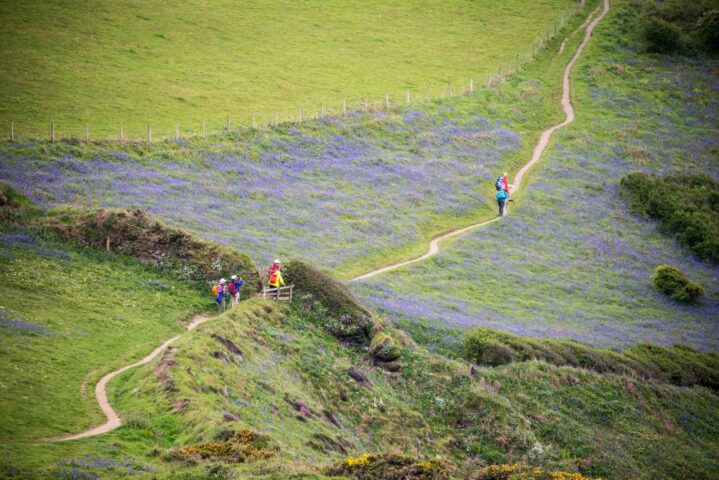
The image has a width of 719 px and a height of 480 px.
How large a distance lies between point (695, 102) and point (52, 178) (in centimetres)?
7879

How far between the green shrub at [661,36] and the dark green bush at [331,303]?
87.6 meters

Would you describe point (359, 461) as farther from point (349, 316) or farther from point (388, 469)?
point (349, 316)

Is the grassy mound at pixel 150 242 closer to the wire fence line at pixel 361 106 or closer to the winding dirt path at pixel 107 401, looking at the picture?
the winding dirt path at pixel 107 401

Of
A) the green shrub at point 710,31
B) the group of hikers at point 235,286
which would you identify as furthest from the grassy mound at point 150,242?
the green shrub at point 710,31

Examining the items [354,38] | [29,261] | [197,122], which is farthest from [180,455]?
[354,38]

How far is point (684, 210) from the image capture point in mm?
70812

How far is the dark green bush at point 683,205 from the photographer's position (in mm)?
67188

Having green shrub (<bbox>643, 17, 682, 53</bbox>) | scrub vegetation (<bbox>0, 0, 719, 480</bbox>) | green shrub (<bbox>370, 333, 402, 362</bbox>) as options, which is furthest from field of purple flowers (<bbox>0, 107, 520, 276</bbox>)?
green shrub (<bbox>643, 17, 682, 53</bbox>)

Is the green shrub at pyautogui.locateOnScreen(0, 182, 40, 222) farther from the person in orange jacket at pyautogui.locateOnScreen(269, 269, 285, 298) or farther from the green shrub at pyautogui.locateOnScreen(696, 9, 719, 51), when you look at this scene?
the green shrub at pyautogui.locateOnScreen(696, 9, 719, 51)

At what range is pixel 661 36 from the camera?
110625 mm

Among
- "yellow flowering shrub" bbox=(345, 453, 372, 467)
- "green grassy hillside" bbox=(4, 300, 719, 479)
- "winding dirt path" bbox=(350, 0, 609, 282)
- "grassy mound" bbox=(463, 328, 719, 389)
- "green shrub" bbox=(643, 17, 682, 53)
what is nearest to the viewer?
"green grassy hillside" bbox=(4, 300, 719, 479)

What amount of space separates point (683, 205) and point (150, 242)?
49.1 metres

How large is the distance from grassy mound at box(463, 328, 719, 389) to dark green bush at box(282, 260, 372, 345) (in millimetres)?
6061

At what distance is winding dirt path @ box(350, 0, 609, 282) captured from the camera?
179 feet
